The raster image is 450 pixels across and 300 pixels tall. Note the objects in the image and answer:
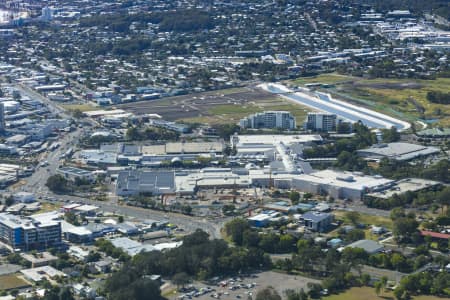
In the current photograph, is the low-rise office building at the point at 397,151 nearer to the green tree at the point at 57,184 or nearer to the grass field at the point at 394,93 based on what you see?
the grass field at the point at 394,93

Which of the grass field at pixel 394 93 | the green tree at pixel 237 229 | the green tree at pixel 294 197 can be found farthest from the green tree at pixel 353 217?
the grass field at pixel 394 93

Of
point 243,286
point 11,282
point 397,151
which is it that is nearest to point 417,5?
point 397,151

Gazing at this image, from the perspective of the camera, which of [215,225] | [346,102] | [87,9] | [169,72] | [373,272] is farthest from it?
[87,9]

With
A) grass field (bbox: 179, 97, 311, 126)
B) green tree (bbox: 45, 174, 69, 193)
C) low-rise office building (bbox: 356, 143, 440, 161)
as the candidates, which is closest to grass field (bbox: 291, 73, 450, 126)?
grass field (bbox: 179, 97, 311, 126)

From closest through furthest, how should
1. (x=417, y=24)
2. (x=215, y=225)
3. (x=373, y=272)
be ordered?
1. (x=373, y=272)
2. (x=215, y=225)
3. (x=417, y=24)

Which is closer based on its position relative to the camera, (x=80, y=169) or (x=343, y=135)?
(x=80, y=169)

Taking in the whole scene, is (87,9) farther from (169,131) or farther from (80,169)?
(80,169)

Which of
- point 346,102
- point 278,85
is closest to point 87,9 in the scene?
point 278,85
